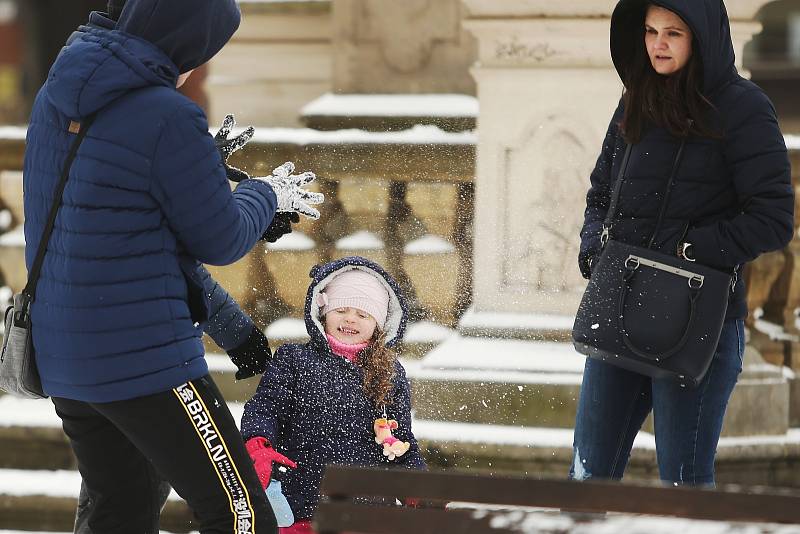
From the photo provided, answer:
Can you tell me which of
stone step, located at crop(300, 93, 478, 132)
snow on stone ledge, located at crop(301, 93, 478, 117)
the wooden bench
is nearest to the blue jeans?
the wooden bench

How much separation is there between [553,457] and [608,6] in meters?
1.47

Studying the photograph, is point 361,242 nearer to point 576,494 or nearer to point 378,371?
point 378,371

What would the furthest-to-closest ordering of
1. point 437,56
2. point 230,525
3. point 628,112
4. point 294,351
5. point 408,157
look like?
point 437,56 → point 408,157 → point 294,351 → point 628,112 → point 230,525

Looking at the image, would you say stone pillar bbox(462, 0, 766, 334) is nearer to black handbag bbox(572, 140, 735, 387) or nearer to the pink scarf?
the pink scarf

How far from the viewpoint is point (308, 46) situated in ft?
26.0

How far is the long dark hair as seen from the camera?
3.15 meters

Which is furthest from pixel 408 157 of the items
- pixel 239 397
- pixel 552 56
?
pixel 239 397

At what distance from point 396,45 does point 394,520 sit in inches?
139

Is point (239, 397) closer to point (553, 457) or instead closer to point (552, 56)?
point (553, 457)

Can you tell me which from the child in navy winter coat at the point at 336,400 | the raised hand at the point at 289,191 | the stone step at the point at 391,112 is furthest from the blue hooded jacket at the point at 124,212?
the stone step at the point at 391,112

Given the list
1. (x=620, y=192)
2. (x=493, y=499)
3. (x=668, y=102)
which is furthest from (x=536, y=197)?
(x=493, y=499)

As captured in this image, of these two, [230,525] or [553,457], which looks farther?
[553,457]

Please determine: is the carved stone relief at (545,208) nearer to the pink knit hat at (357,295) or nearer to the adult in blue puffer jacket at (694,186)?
the pink knit hat at (357,295)

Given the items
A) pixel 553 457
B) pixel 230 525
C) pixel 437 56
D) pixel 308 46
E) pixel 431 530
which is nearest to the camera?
pixel 431 530
